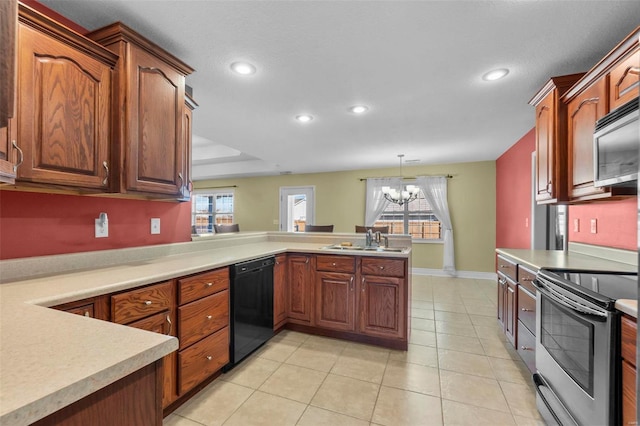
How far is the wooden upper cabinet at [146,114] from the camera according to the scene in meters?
1.54

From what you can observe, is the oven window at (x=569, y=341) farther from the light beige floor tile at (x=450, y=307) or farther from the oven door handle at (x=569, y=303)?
the light beige floor tile at (x=450, y=307)

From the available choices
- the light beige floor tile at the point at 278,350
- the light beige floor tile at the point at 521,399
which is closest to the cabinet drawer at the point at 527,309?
the light beige floor tile at the point at 521,399

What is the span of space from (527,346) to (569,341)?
28.3 inches

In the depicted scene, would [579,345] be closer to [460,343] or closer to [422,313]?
[460,343]

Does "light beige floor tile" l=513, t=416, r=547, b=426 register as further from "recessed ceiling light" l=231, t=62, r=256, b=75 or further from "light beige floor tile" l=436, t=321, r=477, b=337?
"recessed ceiling light" l=231, t=62, r=256, b=75

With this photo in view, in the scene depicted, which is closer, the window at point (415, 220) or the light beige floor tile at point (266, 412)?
the light beige floor tile at point (266, 412)

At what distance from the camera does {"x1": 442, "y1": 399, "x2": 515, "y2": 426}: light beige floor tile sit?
159 centimetres

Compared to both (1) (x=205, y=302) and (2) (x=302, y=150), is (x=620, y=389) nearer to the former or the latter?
(1) (x=205, y=302)

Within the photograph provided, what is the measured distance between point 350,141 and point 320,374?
3.03m

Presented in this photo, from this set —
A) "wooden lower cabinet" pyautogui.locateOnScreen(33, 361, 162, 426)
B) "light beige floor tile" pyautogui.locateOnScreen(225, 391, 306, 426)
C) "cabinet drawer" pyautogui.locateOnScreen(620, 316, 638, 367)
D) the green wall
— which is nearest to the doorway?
the green wall

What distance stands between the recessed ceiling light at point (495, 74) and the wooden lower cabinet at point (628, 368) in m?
1.82

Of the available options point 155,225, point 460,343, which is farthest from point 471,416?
point 155,225

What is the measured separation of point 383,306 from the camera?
247cm

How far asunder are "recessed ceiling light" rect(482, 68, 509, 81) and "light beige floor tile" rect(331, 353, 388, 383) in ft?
8.10
